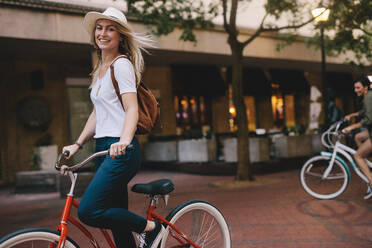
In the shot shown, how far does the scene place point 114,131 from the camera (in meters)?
2.51

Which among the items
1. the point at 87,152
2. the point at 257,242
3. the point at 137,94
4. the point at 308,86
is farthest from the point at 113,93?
the point at 308,86

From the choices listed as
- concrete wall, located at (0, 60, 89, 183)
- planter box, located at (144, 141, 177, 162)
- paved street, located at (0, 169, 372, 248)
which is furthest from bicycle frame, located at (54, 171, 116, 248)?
concrete wall, located at (0, 60, 89, 183)

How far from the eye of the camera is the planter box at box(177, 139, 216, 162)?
1174cm

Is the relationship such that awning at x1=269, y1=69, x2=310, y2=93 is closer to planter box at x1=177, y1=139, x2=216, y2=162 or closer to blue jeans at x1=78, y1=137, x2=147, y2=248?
planter box at x1=177, y1=139, x2=216, y2=162

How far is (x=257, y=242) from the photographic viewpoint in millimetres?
4453

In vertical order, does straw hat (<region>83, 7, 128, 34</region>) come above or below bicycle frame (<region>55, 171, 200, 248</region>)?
above

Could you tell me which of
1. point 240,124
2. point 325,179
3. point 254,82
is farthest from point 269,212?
point 254,82

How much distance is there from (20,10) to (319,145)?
970cm

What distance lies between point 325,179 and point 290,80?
46.7ft

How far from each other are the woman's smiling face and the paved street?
1.46 meters

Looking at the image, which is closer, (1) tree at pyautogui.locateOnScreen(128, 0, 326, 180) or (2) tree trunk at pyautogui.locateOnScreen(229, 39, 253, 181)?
(1) tree at pyautogui.locateOnScreen(128, 0, 326, 180)

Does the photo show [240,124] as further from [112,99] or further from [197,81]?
[197,81]

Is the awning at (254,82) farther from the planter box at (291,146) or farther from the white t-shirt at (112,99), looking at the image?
the white t-shirt at (112,99)

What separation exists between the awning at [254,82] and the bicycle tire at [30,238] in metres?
16.0
